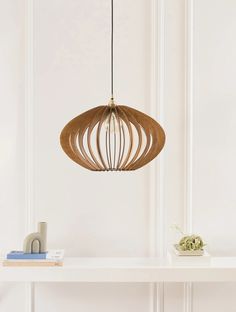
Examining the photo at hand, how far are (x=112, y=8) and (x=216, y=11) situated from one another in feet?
1.84

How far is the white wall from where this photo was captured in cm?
246

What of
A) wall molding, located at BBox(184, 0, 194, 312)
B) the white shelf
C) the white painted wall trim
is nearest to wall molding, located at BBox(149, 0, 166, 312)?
the white painted wall trim

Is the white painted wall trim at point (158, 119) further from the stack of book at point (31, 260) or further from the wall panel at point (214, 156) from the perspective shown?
the stack of book at point (31, 260)

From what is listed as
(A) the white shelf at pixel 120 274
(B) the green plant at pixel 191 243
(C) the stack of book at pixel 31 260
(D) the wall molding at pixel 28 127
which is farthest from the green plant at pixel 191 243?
(D) the wall molding at pixel 28 127

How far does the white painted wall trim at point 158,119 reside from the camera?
2.46 metres

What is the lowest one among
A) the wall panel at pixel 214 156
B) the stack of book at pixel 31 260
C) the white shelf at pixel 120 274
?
the white shelf at pixel 120 274

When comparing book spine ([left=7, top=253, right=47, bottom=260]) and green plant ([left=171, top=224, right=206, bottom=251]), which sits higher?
green plant ([left=171, top=224, right=206, bottom=251])

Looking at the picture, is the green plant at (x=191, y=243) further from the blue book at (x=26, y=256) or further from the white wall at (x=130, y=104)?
the blue book at (x=26, y=256)

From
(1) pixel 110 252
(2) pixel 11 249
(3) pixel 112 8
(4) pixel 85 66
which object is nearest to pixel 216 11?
(3) pixel 112 8

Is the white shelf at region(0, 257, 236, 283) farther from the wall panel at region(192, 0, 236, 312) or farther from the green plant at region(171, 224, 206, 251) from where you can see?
the wall panel at region(192, 0, 236, 312)

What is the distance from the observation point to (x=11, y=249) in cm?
245

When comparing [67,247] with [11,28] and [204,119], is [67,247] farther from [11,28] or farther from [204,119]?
[11,28]

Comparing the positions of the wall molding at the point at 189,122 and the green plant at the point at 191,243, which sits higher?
the wall molding at the point at 189,122

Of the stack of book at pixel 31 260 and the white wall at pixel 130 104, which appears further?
the white wall at pixel 130 104
